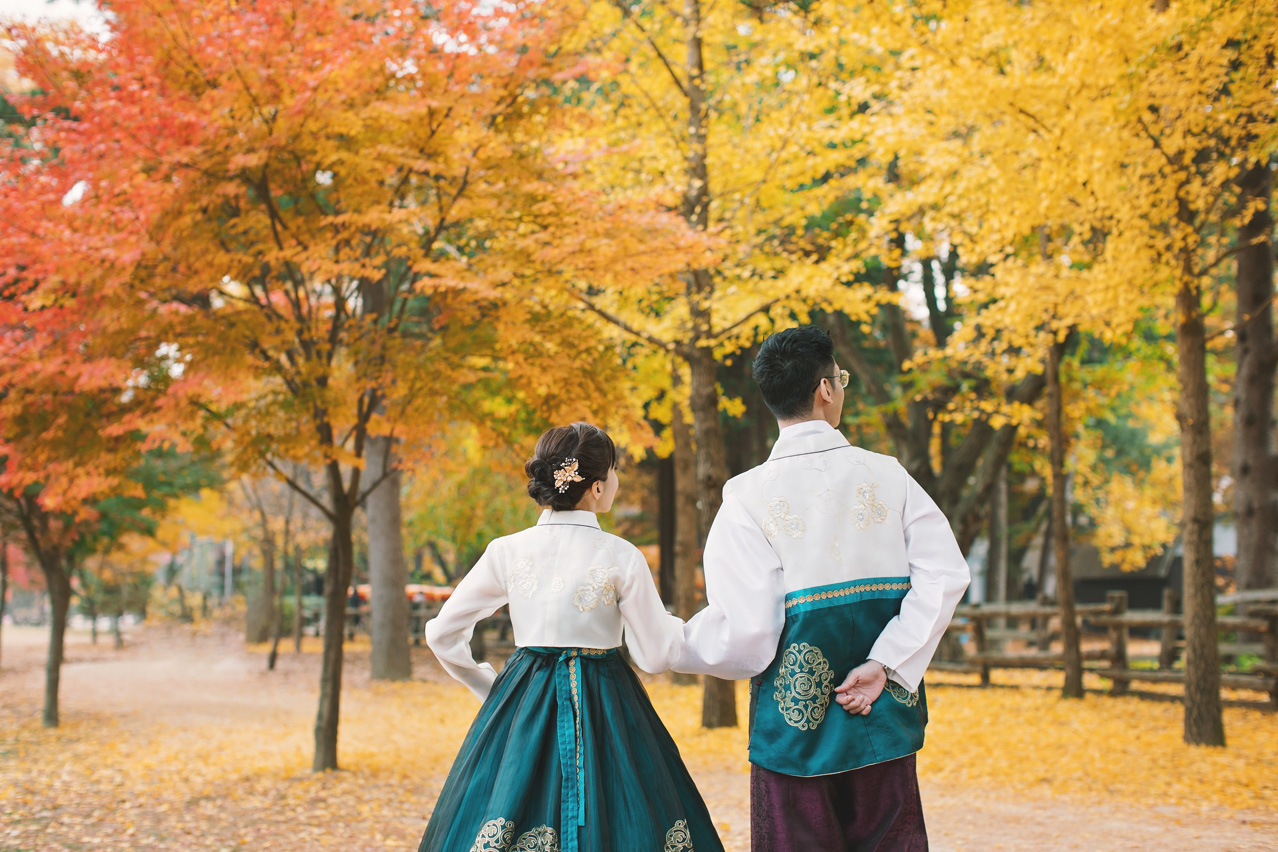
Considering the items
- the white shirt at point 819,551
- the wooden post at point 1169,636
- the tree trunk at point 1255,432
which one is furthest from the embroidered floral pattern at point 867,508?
the wooden post at point 1169,636

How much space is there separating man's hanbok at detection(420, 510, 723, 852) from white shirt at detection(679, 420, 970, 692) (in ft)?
0.95

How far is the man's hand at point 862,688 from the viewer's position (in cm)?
228

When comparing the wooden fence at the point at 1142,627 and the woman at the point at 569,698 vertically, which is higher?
the woman at the point at 569,698

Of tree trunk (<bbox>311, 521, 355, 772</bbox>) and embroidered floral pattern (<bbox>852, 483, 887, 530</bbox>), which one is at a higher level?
embroidered floral pattern (<bbox>852, 483, 887, 530</bbox>)

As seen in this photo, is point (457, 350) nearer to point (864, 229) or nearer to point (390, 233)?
point (390, 233)

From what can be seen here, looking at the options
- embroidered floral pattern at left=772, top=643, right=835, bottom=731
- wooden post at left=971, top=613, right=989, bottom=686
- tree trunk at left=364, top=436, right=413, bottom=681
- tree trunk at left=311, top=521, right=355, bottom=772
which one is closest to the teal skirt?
embroidered floral pattern at left=772, top=643, right=835, bottom=731

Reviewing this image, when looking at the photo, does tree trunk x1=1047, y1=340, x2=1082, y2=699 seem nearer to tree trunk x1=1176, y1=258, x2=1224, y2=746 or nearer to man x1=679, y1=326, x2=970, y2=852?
tree trunk x1=1176, y1=258, x2=1224, y2=746

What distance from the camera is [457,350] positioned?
6492 mm

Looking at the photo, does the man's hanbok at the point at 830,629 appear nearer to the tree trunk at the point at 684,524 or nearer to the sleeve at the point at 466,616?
the sleeve at the point at 466,616

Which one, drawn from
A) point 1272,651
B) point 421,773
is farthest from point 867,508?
point 1272,651

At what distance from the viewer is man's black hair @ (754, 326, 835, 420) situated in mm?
2451

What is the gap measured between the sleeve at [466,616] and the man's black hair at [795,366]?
3.31 feet

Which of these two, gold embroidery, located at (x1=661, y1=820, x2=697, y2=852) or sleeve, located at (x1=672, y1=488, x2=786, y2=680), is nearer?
sleeve, located at (x1=672, y1=488, x2=786, y2=680)

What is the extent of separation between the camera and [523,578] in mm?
2793
